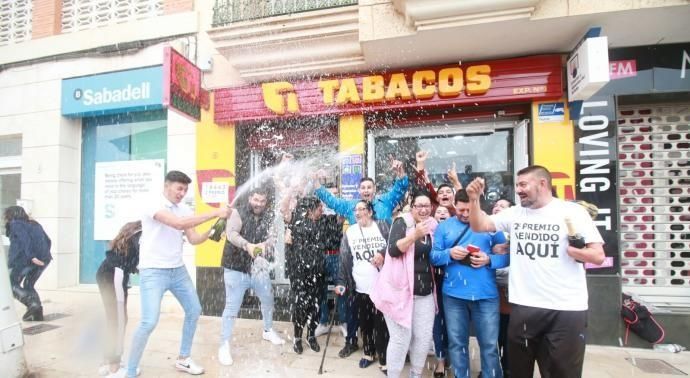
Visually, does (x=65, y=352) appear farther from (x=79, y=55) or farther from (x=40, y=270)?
(x=79, y=55)

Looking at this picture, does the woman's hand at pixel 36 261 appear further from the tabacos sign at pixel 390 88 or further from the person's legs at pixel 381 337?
the person's legs at pixel 381 337

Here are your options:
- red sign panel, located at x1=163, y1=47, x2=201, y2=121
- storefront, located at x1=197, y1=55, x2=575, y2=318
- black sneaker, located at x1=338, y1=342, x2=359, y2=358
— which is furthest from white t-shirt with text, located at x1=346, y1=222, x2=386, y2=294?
red sign panel, located at x1=163, y1=47, x2=201, y2=121

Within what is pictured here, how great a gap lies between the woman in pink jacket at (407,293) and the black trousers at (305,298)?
4.45 ft

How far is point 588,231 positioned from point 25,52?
36.6ft

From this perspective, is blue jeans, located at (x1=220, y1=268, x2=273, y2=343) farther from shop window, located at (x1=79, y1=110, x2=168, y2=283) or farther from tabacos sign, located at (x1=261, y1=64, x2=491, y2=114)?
shop window, located at (x1=79, y1=110, x2=168, y2=283)

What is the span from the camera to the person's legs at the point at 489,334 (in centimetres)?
319

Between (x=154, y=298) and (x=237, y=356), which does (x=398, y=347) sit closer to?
(x=237, y=356)

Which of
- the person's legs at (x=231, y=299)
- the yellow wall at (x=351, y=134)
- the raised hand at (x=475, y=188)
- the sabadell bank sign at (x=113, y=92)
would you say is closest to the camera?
the raised hand at (x=475, y=188)

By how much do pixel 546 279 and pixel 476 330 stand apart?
0.94m

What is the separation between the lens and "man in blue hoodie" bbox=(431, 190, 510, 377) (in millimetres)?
3201

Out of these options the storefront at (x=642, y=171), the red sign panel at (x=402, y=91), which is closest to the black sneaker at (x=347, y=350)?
the storefront at (x=642, y=171)

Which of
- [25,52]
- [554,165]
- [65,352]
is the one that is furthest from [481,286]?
[25,52]

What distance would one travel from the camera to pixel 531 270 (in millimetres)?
2791

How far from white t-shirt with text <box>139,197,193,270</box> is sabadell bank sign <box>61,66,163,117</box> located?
13.8 feet
